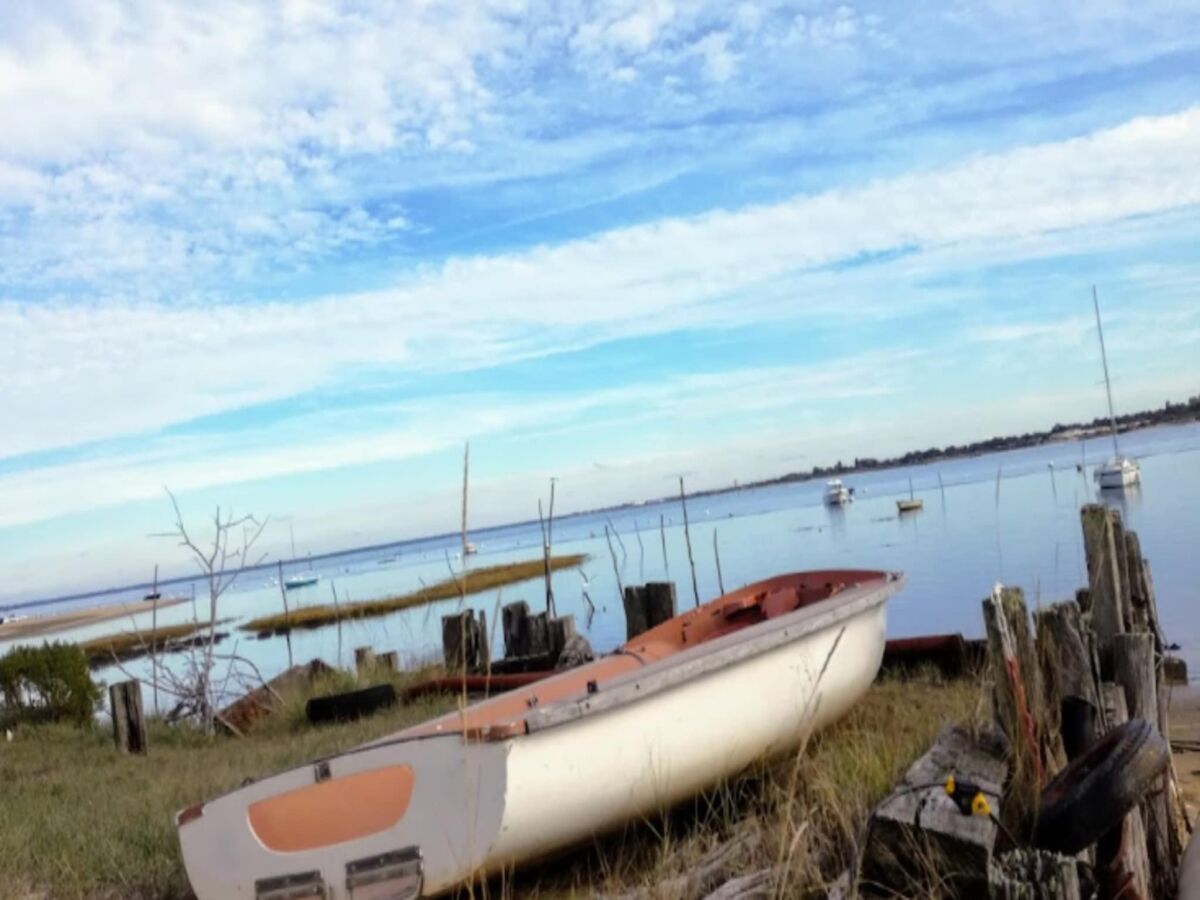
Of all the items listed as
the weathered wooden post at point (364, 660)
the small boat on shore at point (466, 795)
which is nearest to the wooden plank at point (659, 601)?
the weathered wooden post at point (364, 660)

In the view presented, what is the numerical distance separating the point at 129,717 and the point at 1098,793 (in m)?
9.06

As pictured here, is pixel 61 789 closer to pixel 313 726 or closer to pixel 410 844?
pixel 313 726

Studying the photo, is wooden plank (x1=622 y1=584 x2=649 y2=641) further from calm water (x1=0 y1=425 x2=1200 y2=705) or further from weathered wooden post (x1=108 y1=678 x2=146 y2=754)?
weathered wooden post (x1=108 y1=678 x2=146 y2=754)

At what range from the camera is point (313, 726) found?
36.0ft

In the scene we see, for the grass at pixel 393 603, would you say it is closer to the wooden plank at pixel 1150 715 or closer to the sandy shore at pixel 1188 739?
the sandy shore at pixel 1188 739

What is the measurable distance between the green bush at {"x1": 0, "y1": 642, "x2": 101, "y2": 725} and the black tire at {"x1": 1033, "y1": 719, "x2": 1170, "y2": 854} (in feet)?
39.9

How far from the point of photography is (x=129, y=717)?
429 inches

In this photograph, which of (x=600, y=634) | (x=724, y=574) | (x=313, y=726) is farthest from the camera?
(x=724, y=574)

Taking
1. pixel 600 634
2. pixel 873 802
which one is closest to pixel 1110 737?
pixel 873 802

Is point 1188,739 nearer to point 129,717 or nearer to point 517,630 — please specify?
point 517,630

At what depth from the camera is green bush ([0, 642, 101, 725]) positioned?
45.7 ft

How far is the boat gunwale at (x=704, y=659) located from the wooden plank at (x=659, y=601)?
378 centimetres

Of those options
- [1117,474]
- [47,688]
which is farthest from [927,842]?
[1117,474]

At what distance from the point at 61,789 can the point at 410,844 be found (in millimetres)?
4789
